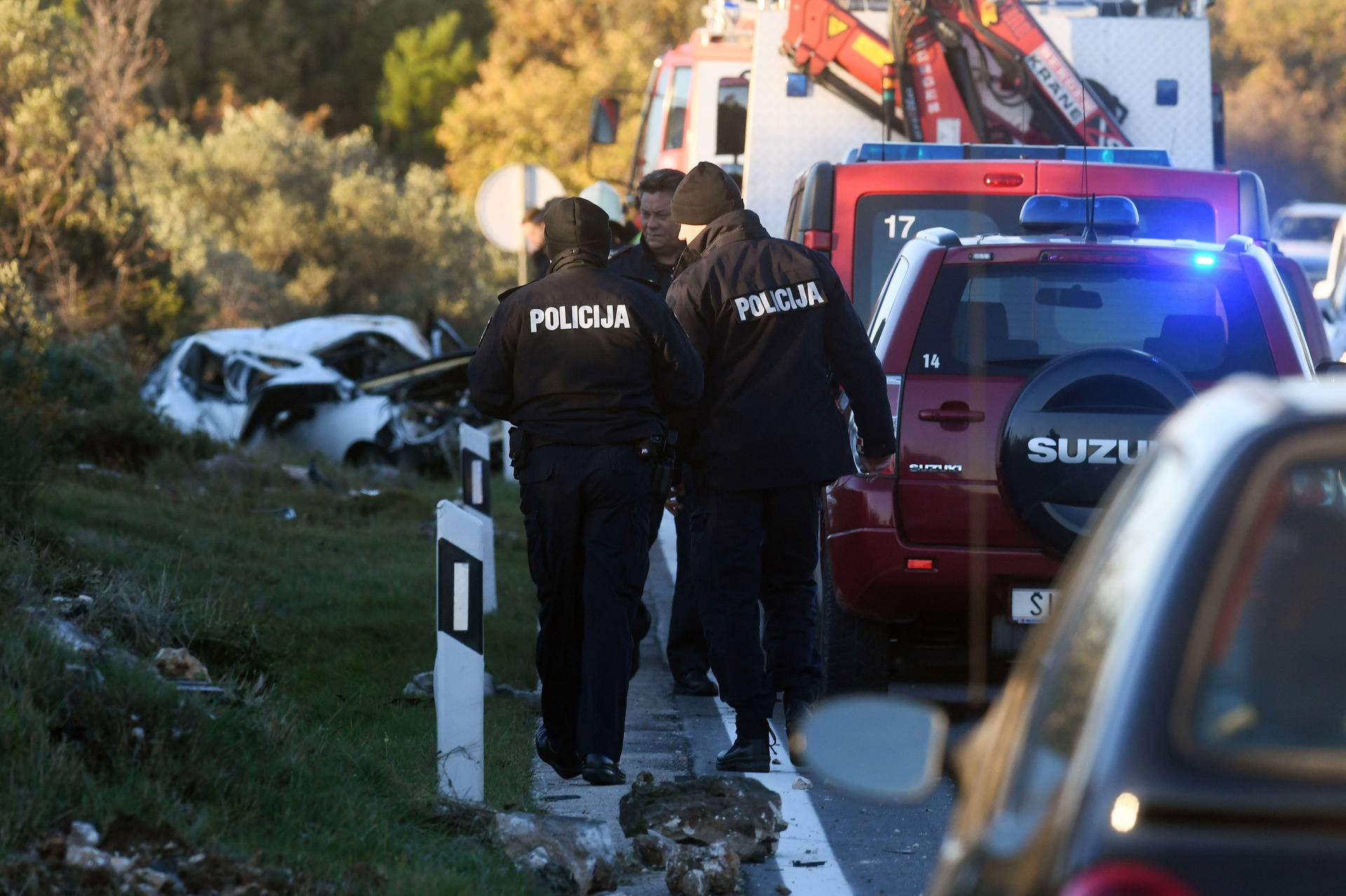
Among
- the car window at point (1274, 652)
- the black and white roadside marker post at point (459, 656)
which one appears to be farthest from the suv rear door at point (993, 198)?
the car window at point (1274, 652)

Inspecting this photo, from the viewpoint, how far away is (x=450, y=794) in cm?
565

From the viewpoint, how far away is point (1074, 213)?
24.3 feet

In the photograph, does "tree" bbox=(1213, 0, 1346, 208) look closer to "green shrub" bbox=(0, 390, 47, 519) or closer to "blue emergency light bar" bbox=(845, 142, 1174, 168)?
"blue emergency light bar" bbox=(845, 142, 1174, 168)

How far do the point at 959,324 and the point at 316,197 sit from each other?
24.6 m

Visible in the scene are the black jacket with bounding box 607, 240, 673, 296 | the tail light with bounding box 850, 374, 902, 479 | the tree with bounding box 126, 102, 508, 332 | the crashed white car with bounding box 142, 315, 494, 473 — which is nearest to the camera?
the tail light with bounding box 850, 374, 902, 479

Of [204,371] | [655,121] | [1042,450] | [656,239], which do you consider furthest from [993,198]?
[204,371]

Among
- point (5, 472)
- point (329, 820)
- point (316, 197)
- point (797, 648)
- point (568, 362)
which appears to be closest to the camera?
point (329, 820)

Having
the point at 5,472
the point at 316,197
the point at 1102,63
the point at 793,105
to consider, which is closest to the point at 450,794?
the point at 5,472

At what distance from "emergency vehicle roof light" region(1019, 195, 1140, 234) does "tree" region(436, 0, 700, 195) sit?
107 feet

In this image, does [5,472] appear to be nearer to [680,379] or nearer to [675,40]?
[680,379]

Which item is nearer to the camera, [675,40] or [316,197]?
[316,197]

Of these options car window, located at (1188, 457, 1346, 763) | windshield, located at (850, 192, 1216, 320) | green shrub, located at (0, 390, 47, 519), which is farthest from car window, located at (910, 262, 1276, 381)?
car window, located at (1188, 457, 1346, 763)

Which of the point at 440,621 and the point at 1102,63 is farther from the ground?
the point at 1102,63

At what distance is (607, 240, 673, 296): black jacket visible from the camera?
8352 mm
